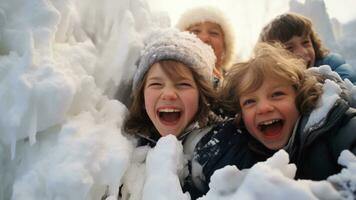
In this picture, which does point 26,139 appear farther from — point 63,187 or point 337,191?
point 337,191

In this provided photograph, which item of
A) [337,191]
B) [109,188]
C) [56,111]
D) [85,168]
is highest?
[337,191]

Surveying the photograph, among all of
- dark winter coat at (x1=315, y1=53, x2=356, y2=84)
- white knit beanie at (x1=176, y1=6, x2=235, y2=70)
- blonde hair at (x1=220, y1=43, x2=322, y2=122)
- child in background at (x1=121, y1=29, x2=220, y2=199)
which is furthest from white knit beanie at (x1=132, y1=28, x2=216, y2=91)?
dark winter coat at (x1=315, y1=53, x2=356, y2=84)

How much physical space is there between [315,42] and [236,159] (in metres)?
1.58

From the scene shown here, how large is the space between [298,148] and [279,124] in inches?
5.7

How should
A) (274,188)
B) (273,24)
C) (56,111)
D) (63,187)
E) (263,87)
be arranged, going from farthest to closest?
(273,24), (263,87), (56,111), (63,187), (274,188)

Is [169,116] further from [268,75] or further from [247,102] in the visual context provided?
[268,75]

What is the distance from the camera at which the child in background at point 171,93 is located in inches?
69.4

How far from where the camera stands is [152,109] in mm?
1792

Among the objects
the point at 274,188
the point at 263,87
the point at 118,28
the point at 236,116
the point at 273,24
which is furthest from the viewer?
the point at 273,24

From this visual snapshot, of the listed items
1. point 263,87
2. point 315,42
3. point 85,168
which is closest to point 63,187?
point 85,168

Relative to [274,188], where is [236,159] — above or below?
below

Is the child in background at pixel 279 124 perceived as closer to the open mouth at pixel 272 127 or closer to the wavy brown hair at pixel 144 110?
the open mouth at pixel 272 127

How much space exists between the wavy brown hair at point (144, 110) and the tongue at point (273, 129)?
30cm

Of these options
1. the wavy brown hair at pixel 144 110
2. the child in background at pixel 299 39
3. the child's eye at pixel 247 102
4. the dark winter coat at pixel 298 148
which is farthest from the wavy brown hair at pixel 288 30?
the dark winter coat at pixel 298 148
